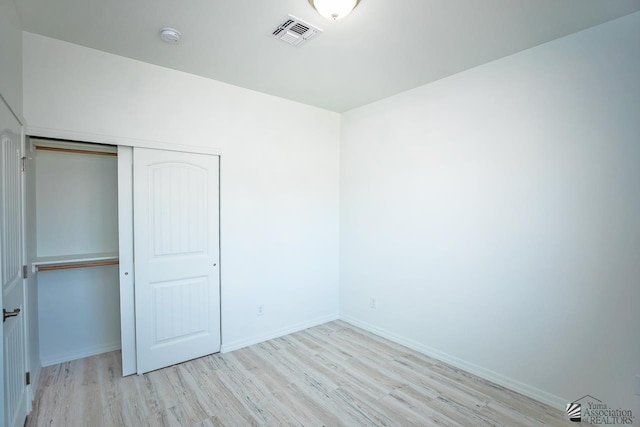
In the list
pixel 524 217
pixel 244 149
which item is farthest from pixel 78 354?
pixel 524 217

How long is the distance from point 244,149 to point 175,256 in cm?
135

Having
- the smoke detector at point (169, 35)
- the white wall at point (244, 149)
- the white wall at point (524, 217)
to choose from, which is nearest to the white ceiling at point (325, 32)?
the smoke detector at point (169, 35)

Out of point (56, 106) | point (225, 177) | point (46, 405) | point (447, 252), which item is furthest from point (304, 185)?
point (46, 405)

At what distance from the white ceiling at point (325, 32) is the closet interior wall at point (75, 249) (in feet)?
3.50

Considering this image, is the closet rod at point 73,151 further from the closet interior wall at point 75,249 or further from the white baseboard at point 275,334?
the white baseboard at point 275,334

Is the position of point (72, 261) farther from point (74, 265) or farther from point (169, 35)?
point (169, 35)

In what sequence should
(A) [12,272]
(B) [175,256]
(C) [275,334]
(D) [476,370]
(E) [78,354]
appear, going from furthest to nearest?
(C) [275,334] → (E) [78,354] → (B) [175,256] → (D) [476,370] → (A) [12,272]

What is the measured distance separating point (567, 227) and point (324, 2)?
2394 millimetres

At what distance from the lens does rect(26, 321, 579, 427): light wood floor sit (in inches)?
92.0

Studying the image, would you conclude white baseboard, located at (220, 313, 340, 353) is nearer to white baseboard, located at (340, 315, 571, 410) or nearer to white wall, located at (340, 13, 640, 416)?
white baseboard, located at (340, 315, 571, 410)

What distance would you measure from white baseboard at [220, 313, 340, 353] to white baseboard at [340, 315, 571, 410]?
1.63 ft

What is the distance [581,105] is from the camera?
2.37 m

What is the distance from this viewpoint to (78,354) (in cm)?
324

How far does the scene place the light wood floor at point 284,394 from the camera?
92.0 inches
